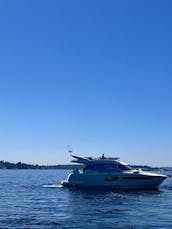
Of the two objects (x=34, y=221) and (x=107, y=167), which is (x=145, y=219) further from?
(x=107, y=167)

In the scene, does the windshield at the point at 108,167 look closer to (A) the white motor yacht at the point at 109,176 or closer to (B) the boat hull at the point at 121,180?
(A) the white motor yacht at the point at 109,176

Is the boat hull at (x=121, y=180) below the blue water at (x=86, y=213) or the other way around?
the other way around

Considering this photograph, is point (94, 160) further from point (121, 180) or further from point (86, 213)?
point (86, 213)

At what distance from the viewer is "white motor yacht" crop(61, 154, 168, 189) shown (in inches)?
2660

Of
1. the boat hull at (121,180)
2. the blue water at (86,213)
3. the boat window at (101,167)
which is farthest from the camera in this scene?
the boat window at (101,167)

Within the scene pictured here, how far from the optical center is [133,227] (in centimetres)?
3167

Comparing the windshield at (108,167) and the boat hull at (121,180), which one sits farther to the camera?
the windshield at (108,167)

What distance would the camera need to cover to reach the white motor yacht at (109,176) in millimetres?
67562

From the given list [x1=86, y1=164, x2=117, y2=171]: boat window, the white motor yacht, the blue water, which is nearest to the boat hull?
the white motor yacht

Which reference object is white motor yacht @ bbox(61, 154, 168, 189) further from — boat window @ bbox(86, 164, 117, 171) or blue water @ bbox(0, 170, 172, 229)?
blue water @ bbox(0, 170, 172, 229)

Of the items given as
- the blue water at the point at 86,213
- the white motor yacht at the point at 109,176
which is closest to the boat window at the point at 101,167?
the white motor yacht at the point at 109,176

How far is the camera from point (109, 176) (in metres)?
68.6

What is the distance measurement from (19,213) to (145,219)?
10.1 m

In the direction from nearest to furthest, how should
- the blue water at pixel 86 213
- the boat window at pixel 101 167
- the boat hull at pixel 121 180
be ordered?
the blue water at pixel 86 213 → the boat hull at pixel 121 180 → the boat window at pixel 101 167
